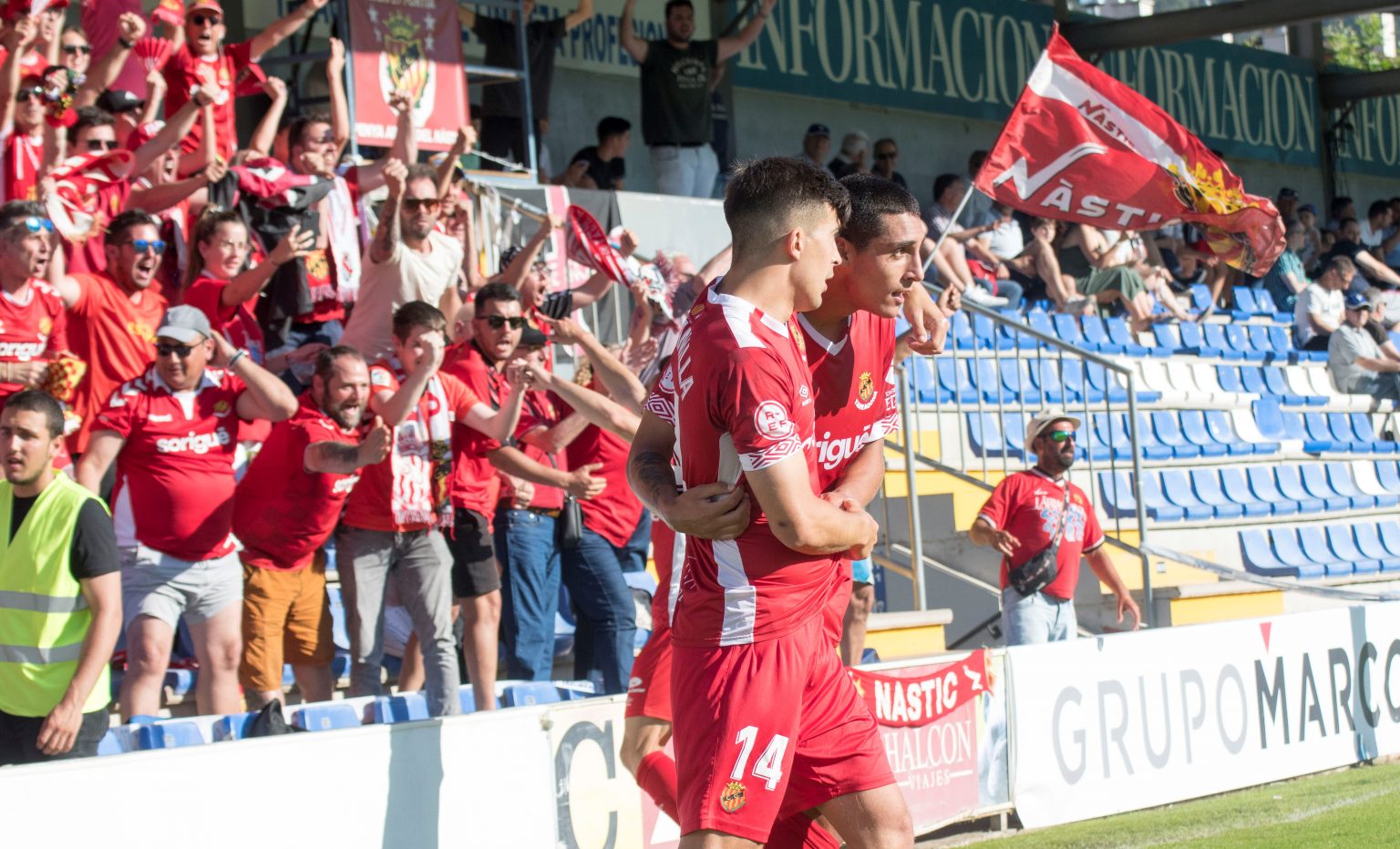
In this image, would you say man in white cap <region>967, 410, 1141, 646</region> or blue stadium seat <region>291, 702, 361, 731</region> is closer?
blue stadium seat <region>291, 702, 361, 731</region>

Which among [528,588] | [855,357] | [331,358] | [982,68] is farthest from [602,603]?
[982,68]

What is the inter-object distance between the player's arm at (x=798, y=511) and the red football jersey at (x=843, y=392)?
1.34 feet

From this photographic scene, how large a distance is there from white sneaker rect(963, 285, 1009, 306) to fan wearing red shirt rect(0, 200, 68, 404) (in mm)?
9174

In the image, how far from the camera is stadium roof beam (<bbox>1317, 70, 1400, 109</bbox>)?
84.0 ft

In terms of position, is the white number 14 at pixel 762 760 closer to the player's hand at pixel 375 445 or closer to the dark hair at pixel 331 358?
the player's hand at pixel 375 445

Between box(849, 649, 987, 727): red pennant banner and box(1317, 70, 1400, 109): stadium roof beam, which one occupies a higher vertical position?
box(1317, 70, 1400, 109): stadium roof beam

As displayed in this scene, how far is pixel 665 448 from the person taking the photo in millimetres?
4223

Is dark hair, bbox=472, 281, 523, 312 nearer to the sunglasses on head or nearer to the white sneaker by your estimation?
the sunglasses on head

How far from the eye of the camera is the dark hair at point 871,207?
436cm

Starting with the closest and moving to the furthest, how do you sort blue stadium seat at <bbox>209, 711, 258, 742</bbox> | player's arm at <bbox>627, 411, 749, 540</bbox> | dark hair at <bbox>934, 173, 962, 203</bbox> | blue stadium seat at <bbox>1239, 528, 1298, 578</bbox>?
player's arm at <bbox>627, 411, 749, 540</bbox> → blue stadium seat at <bbox>209, 711, 258, 742</bbox> → blue stadium seat at <bbox>1239, 528, 1298, 578</bbox> → dark hair at <bbox>934, 173, 962, 203</bbox>

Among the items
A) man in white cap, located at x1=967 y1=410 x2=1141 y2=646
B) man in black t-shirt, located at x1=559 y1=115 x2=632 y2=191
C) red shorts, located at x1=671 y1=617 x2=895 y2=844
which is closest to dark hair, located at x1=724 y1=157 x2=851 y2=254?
red shorts, located at x1=671 y1=617 x2=895 y2=844

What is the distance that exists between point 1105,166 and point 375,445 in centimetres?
400

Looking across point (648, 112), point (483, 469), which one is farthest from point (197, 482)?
point (648, 112)

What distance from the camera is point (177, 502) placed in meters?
6.84
